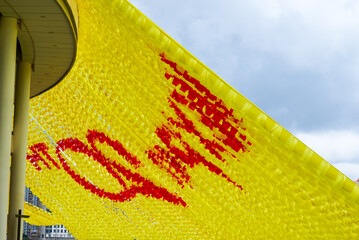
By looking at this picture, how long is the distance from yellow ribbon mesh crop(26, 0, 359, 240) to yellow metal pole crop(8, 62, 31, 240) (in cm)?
42

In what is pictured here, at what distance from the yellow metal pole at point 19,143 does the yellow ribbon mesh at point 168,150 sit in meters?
0.42

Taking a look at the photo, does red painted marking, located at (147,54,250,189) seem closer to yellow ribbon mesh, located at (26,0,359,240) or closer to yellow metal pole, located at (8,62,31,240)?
yellow ribbon mesh, located at (26,0,359,240)

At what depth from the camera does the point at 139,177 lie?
4.25 metres

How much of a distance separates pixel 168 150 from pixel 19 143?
114 centimetres

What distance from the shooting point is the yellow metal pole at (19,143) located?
3242 mm

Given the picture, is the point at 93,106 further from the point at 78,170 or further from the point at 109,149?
the point at 78,170

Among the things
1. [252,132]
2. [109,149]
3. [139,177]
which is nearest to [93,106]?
[109,149]

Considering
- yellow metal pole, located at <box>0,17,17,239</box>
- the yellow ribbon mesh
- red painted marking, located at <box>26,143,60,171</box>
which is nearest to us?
the yellow ribbon mesh

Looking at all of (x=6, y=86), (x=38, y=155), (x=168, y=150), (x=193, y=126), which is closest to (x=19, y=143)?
(x=6, y=86)

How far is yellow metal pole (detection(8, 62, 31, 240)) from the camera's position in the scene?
10.6 ft

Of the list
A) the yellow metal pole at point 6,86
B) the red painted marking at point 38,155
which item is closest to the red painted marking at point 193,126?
the yellow metal pole at point 6,86

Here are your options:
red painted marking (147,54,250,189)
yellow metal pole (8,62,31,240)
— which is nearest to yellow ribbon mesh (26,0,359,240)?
red painted marking (147,54,250,189)

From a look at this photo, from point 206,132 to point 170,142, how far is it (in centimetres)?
61

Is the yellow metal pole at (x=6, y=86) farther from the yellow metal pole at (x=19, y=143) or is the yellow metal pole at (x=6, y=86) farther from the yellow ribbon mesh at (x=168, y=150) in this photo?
the yellow metal pole at (x=19, y=143)
